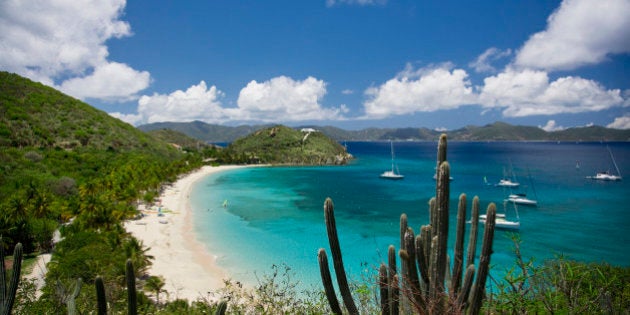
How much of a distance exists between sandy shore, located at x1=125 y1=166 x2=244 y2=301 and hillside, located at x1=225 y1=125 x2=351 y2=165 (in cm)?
6826

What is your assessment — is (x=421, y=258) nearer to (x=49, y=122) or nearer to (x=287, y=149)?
(x=49, y=122)

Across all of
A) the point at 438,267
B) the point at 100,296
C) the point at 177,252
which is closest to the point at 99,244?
the point at 177,252

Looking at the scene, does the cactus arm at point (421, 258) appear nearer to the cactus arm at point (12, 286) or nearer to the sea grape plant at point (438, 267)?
the sea grape plant at point (438, 267)

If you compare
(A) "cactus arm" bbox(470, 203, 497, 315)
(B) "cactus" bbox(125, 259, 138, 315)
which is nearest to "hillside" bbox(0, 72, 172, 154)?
(B) "cactus" bbox(125, 259, 138, 315)

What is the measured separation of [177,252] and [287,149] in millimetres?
99671

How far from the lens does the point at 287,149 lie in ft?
416

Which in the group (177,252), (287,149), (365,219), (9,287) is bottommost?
(365,219)

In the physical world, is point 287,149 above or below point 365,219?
above

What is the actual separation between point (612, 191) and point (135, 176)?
8271 centimetres

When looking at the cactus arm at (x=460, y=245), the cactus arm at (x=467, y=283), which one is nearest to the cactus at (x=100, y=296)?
the cactus arm at (x=467, y=283)

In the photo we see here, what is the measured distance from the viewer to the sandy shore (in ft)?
70.1

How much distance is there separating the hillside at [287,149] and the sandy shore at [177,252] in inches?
2687

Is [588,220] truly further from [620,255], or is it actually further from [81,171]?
[81,171]

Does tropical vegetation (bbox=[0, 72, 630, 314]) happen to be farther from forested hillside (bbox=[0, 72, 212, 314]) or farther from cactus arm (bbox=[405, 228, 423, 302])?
cactus arm (bbox=[405, 228, 423, 302])
